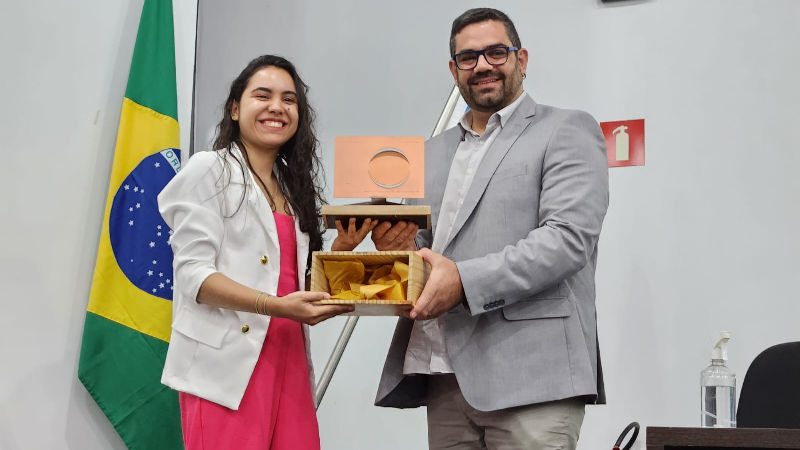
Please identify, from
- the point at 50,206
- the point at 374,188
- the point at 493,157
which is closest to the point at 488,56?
the point at 493,157

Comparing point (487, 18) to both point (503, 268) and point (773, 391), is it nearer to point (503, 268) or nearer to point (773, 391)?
point (503, 268)

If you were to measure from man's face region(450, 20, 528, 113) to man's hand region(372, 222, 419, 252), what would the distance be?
0.41 metres

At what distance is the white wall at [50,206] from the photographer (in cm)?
223

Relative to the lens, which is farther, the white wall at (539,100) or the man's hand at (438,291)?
the white wall at (539,100)

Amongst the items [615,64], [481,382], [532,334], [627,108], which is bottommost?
[481,382]

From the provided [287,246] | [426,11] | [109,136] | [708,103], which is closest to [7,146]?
[109,136]

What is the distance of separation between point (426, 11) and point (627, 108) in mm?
981

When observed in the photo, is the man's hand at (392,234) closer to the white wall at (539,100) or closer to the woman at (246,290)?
the woman at (246,290)

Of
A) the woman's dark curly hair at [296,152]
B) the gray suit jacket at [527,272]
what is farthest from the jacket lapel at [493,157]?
the woman's dark curly hair at [296,152]

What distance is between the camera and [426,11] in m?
3.28

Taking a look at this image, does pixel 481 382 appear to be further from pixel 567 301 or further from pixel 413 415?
pixel 413 415

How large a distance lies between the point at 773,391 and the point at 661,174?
1093mm

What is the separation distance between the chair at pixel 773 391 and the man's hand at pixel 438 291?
916mm

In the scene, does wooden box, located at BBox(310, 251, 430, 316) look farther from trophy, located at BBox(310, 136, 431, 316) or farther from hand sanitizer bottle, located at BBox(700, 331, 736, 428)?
hand sanitizer bottle, located at BBox(700, 331, 736, 428)
